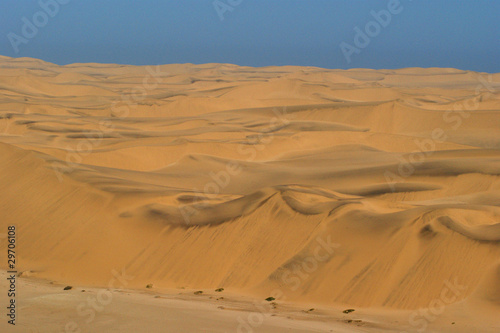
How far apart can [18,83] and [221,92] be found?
20.7 meters

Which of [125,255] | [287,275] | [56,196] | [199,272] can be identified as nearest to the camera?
[287,275]

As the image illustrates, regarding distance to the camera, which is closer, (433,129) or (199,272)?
(199,272)

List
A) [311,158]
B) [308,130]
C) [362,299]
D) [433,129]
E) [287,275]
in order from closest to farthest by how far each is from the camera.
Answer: [362,299] → [287,275] → [311,158] → [308,130] → [433,129]

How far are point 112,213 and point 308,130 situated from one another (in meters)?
21.0

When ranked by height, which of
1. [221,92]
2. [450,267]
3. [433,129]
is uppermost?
[221,92]

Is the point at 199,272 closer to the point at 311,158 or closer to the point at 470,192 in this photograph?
the point at 470,192

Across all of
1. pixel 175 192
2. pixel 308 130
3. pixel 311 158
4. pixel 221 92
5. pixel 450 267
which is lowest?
pixel 450 267

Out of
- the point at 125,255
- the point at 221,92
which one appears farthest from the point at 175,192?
the point at 221,92

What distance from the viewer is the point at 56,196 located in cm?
1844

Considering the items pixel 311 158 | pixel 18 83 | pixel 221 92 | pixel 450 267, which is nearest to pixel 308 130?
pixel 311 158

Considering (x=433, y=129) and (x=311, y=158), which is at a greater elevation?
(x=433, y=129)

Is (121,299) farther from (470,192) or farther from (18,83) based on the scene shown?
(18,83)

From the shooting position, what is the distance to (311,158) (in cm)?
3050

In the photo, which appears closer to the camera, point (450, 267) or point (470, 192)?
point (450, 267)
